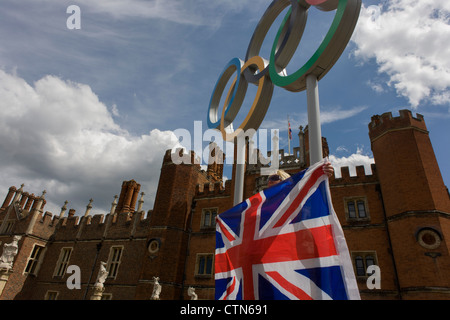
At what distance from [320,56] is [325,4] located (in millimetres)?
1428

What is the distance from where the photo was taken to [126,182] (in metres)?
33.3

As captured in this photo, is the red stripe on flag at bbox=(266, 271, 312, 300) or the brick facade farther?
the brick facade

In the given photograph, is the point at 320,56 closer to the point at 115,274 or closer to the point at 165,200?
the point at 165,200

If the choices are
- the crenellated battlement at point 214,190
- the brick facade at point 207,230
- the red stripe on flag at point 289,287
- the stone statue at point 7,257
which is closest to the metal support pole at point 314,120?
the red stripe on flag at point 289,287

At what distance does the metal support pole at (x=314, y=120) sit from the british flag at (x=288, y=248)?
0.35 metres

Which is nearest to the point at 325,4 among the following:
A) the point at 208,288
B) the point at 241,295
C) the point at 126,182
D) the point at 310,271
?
the point at 310,271

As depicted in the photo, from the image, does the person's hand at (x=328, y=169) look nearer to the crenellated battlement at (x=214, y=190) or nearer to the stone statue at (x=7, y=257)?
the crenellated battlement at (x=214, y=190)

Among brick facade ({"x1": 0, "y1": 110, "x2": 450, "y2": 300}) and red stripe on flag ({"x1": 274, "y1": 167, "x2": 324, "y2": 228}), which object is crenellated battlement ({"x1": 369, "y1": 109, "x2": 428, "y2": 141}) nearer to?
brick facade ({"x1": 0, "y1": 110, "x2": 450, "y2": 300})

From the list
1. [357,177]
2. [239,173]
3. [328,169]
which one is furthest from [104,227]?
[328,169]

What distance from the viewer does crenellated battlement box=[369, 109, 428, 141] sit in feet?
54.4

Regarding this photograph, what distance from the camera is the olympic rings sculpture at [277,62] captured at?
16.0 feet

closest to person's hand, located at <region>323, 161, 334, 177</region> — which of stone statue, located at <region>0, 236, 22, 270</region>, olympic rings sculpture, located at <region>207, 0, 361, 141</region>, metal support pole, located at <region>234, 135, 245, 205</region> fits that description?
olympic rings sculpture, located at <region>207, 0, 361, 141</region>

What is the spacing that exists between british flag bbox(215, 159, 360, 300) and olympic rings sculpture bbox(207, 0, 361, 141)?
2125 mm

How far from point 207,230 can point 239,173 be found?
15.4 metres
